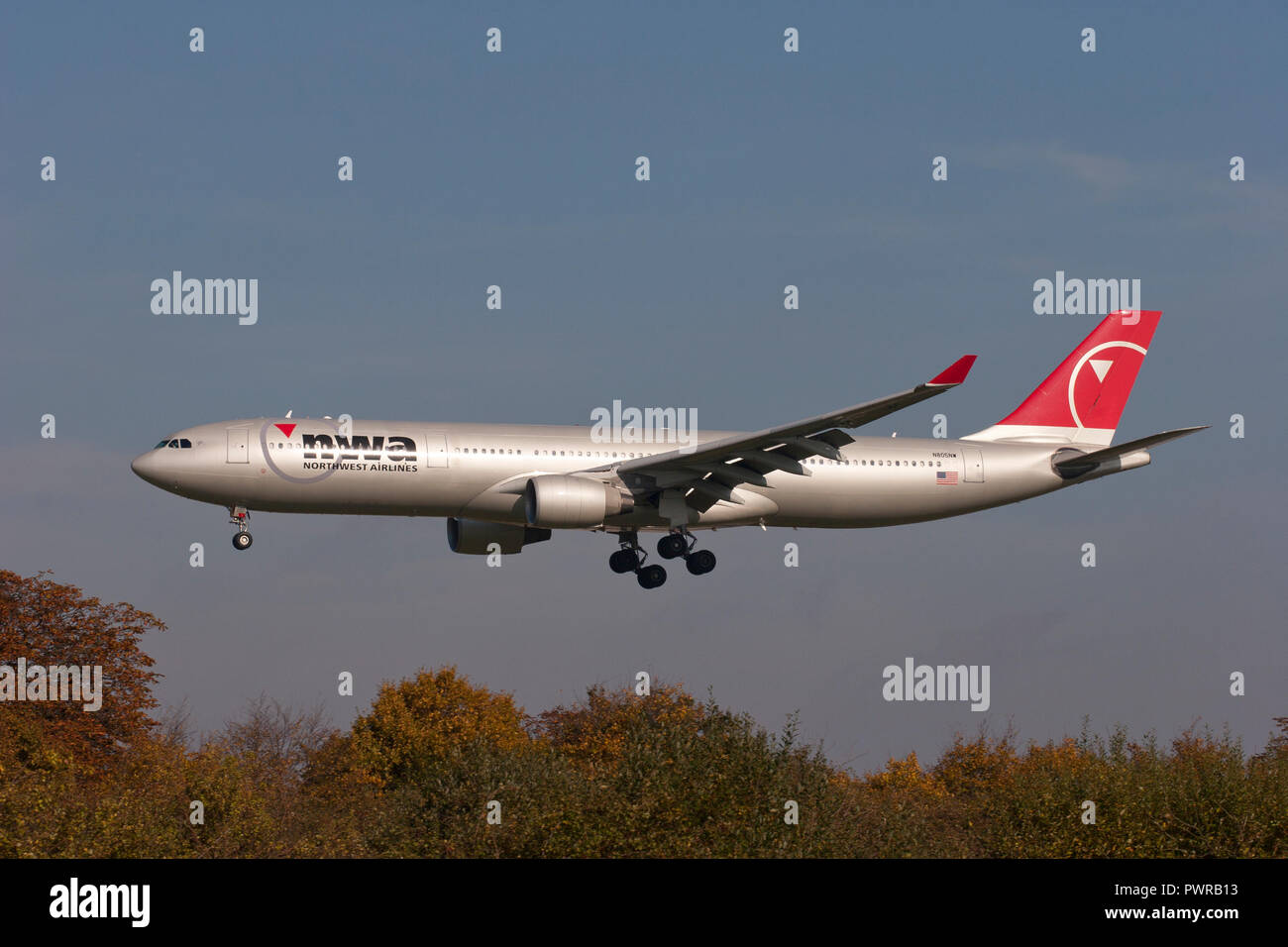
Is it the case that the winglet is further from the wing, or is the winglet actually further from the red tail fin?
the red tail fin

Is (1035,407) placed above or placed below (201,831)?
above

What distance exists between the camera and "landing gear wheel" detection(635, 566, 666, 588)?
48.9 metres

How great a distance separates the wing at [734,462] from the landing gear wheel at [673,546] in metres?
1.24

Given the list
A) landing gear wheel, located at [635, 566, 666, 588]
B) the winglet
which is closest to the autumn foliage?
landing gear wheel, located at [635, 566, 666, 588]

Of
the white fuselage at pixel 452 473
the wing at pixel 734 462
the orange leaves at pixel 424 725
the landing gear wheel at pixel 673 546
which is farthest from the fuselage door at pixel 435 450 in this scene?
the orange leaves at pixel 424 725

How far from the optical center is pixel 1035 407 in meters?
55.3

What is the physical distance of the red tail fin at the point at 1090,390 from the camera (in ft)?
180

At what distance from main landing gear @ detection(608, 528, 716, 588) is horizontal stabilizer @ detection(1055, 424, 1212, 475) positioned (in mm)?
12372

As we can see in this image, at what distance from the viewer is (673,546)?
4759 cm

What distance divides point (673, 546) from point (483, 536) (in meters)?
6.04
